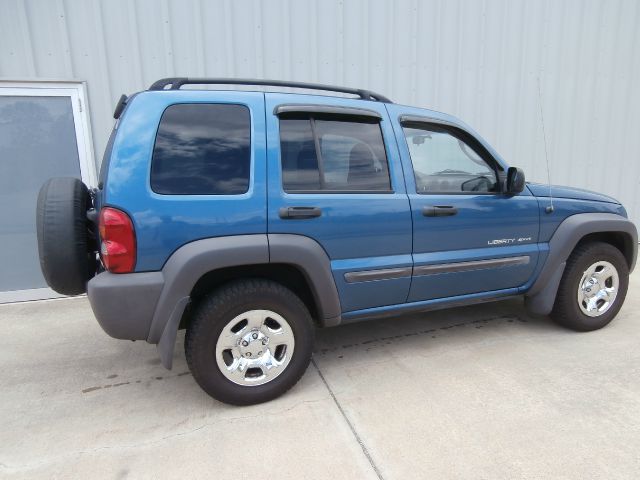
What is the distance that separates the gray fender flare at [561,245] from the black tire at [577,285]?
84 mm

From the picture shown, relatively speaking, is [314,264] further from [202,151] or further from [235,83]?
[235,83]

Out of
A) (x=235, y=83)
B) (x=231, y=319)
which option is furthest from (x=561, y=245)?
(x=235, y=83)

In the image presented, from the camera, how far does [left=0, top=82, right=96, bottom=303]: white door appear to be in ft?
14.1

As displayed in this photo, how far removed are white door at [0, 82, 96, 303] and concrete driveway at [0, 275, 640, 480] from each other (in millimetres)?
1311

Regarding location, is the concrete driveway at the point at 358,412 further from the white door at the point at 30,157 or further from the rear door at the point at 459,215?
the white door at the point at 30,157

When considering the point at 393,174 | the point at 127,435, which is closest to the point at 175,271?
the point at 127,435

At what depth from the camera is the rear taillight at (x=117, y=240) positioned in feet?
6.97

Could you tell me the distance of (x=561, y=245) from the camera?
129 inches

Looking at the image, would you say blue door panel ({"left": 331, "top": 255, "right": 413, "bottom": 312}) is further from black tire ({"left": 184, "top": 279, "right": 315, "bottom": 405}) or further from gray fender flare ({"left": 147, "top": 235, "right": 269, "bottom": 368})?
gray fender flare ({"left": 147, "top": 235, "right": 269, "bottom": 368})

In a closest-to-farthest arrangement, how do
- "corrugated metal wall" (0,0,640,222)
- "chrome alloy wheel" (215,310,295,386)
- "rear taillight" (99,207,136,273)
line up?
"rear taillight" (99,207,136,273) < "chrome alloy wheel" (215,310,295,386) < "corrugated metal wall" (0,0,640,222)

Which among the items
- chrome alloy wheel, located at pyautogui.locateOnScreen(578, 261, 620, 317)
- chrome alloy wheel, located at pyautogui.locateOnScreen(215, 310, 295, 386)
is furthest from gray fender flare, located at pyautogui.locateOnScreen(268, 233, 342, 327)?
chrome alloy wheel, located at pyautogui.locateOnScreen(578, 261, 620, 317)

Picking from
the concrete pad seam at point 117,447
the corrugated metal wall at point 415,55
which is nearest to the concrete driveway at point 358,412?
the concrete pad seam at point 117,447

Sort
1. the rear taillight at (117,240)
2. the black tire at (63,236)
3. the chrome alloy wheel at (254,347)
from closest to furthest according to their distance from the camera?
1. the rear taillight at (117,240)
2. the black tire at (63,236)
3. the chrome alloy wheel at (254,347)

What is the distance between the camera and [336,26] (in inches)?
195
